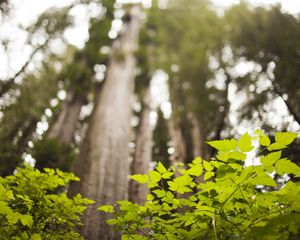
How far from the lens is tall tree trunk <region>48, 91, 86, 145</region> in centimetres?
800

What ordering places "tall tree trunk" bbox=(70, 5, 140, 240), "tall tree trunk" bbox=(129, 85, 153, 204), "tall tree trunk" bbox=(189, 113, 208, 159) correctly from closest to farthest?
1. "tall tree trunk" bbox=(70, 5, 140, 240)
2. "tall tree trunk" bbox=(129, 85, 153, 204)
3. "tall tree trunk" bbox=(189, 113, 208, 159)

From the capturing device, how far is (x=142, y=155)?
773 cm

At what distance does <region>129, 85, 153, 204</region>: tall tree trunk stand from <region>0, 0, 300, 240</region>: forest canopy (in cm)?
4

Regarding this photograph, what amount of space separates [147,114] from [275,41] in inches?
186

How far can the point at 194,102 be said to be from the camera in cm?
908

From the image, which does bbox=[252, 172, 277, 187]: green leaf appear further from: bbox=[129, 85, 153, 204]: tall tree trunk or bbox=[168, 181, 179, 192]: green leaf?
bbox=[129, 85, 153, 204]: tall tree trunk

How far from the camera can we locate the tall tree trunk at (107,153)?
4.18 m

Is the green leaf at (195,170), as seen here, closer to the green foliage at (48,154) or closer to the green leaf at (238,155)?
the green leaf at (238,155)

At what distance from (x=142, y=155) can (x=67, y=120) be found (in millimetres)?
2805

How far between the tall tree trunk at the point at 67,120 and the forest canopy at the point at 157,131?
4cm

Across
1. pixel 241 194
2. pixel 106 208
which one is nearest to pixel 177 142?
pixel 106 208

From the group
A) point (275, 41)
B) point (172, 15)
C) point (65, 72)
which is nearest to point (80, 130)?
point (65, 72)

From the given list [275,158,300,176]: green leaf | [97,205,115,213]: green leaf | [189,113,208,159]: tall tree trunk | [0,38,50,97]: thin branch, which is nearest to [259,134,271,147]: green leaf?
[275,158,300,176]: green leaf

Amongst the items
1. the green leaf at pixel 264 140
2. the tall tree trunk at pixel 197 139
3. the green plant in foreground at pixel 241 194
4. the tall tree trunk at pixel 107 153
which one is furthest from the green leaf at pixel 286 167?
the tall tree trunk at pixel 197 139
